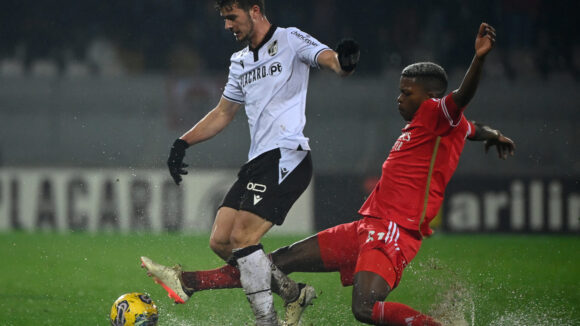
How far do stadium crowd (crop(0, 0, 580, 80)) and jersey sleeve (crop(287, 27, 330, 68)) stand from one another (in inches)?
353

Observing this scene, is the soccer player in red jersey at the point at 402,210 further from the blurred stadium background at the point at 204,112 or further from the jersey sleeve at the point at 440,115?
the blurred stadium background at the point at 204,112

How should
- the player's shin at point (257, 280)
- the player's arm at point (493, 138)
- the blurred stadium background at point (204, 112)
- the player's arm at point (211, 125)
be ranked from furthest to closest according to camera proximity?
1. the blurred stadium background at point (204, 112)
2. the player's arm at point (211, 125)
3. the player's arm at point (493, 138)
4. the player's shin at point (257, 280)

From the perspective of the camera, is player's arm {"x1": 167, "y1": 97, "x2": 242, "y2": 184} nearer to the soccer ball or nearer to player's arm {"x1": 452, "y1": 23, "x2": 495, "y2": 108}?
the soccer ball

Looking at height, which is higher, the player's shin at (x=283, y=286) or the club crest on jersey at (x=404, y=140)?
the club crest on jersey at (x=404, y=140)

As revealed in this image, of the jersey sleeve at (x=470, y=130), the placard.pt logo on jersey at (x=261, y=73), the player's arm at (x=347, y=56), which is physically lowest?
the jersey sleeve at (x=470, y=130)

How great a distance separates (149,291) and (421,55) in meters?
8.42

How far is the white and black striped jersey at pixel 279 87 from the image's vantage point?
4895 mm

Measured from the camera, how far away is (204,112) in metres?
13.0

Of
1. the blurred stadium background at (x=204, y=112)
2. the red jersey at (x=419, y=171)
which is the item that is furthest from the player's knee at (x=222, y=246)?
the blurred stadium background at (x=204, y=112)

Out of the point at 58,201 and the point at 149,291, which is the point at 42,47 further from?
the point at 149,291

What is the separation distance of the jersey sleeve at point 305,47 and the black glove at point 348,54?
1.17ft

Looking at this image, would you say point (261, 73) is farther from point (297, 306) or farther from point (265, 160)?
point (297, 306)

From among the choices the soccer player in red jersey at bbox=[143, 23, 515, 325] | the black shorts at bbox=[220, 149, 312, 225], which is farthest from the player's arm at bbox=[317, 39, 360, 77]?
the black shorts at bbox=[220, 149, 312, 225]

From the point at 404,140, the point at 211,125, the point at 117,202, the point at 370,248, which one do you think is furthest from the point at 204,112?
the point at 370,248
